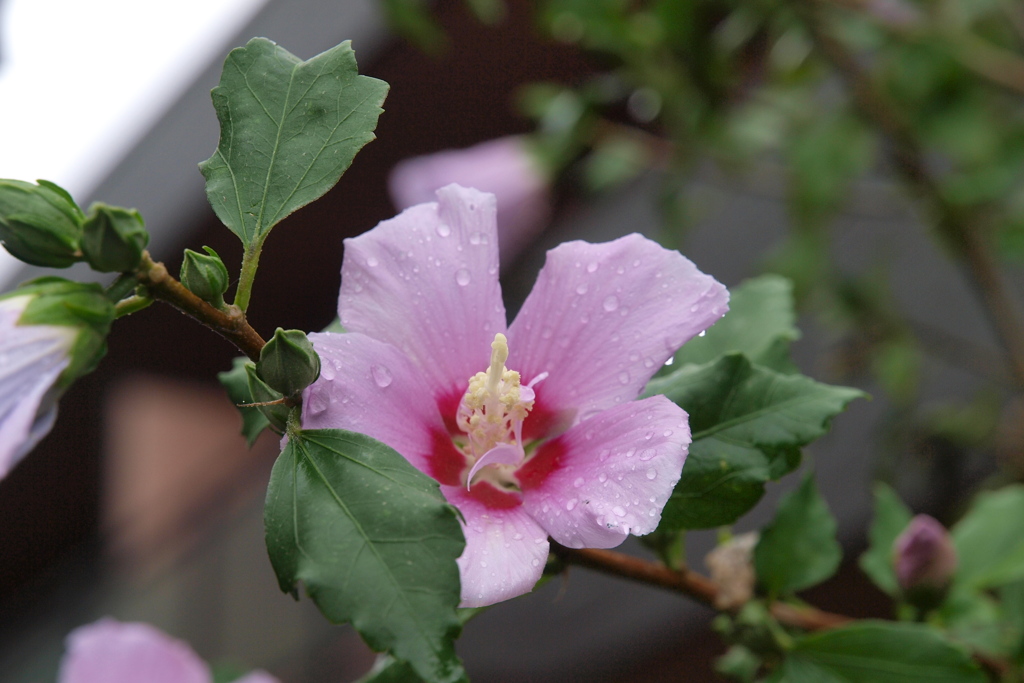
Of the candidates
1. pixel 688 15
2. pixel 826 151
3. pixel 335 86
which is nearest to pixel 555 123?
pixel 688 15

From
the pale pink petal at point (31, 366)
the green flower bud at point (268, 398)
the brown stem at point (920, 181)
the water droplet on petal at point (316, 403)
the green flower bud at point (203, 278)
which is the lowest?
the brown stem at point (920, 181)

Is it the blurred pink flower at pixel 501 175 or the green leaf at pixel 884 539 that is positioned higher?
the blurred pink flower at pixel 501 175

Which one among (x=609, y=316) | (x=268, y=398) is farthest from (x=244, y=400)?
(x=609, y=316)

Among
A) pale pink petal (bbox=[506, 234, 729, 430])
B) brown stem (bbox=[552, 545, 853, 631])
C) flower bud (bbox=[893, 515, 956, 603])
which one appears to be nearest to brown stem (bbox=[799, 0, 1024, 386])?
flower bud (bbox=[893, 515, 956, 603])

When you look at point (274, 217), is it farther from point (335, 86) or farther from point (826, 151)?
point (826, 151)

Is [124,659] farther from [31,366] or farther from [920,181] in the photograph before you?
[920,181]

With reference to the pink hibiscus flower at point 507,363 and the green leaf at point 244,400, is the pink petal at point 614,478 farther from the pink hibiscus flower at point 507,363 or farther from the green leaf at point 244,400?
the green leaf at point 244,400

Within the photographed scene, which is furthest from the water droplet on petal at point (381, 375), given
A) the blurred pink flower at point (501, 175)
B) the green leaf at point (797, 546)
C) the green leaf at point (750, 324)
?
the blurred pink flower at point (501, 175)
